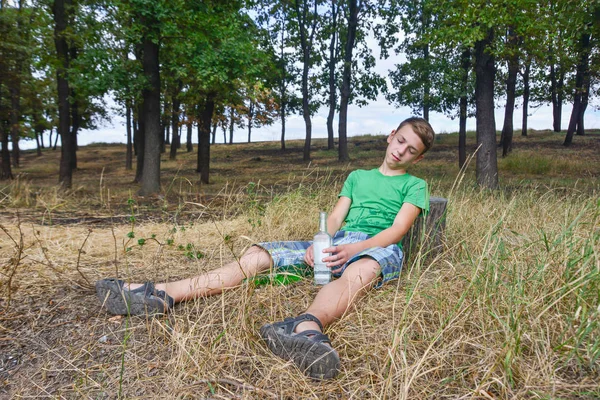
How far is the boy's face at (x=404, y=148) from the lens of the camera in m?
3.01

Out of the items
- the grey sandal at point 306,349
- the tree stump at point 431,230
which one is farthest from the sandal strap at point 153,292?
the tree stump at point 431,230

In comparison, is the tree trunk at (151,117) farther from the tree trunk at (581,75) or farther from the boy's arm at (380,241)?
the tree trunk at (581,75)

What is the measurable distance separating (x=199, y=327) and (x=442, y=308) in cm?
136

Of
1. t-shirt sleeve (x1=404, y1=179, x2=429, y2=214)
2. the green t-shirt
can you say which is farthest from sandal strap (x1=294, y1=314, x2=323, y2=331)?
t-shirt sleeve (x1=404, y1=179, x2=429, y2=214)

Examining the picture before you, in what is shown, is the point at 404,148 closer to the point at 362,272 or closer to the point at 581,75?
the point at 362,272

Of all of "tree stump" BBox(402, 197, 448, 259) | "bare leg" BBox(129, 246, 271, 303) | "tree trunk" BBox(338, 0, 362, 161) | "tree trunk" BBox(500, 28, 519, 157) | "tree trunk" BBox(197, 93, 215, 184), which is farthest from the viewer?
"tree trunk" BBox(338, 0, 362, 161)

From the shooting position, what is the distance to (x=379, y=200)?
10.3ft

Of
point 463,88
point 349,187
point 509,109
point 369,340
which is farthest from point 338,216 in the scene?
point 509,109

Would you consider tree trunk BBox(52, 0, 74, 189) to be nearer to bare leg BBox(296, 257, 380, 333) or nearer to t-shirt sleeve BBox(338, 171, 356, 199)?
t-shirt sleeve BBox(338, 171, 356, 199)

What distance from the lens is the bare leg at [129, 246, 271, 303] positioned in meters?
2.81

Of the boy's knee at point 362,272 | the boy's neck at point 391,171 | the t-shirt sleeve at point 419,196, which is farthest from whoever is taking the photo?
the boy's neck at point 391,171

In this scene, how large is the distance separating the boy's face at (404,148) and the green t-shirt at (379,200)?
13 cm

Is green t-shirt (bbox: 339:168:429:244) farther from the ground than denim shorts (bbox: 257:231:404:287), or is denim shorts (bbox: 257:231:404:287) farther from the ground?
green t-shirt (bbox: 339:168:429:244)

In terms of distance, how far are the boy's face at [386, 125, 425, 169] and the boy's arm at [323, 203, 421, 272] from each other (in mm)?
328
